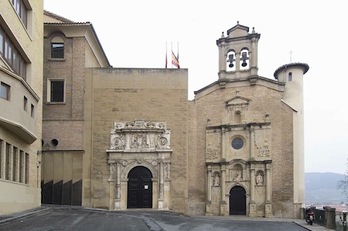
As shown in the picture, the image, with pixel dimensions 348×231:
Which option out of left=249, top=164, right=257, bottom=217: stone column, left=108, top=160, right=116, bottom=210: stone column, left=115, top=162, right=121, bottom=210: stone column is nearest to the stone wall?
left=108, top=160, right=116, bottom=210: stone column

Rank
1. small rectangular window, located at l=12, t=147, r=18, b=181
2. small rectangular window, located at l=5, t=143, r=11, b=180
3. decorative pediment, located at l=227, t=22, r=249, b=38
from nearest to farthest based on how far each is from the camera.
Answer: small rectangular window, located at l=5, t=143, r=11, b=180 < small rectangular window, located at l=12, t=147, r=18, b=181 < decorative pediment, located at l=227, t=22, r=249, b=38

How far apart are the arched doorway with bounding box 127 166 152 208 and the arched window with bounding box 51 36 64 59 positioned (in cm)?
988

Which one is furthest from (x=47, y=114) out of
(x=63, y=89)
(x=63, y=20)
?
(x=63, y=20)

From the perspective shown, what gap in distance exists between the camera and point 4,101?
1975cm

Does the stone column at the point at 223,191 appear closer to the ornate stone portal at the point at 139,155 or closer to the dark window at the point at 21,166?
the ornate stone portal at the point at 139,155

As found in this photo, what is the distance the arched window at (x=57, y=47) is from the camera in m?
33.2

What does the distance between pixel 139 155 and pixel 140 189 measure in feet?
8.10

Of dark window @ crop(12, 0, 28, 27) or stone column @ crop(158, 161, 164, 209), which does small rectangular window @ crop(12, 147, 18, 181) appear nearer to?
dark window @ crop(12, 0, 28, 27)

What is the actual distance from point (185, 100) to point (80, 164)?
8908mm

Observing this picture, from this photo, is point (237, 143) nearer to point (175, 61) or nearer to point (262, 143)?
point (262, 143)

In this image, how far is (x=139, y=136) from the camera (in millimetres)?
33875

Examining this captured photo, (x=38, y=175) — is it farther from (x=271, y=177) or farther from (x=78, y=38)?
(x=271, y=177)

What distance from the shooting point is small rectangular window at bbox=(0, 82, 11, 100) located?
1971cm

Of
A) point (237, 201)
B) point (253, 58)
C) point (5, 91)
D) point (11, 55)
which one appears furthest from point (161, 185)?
point (5, 91)
